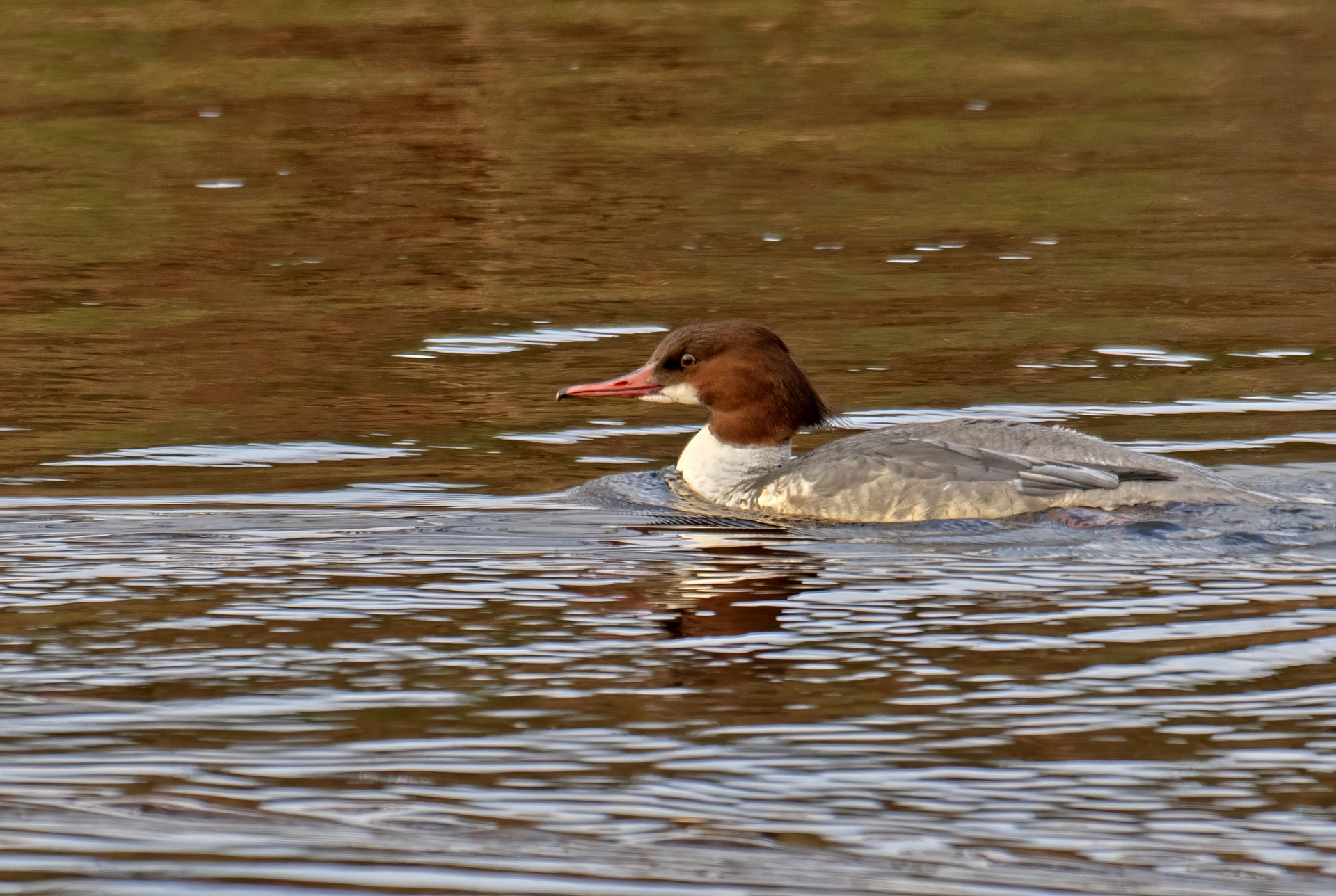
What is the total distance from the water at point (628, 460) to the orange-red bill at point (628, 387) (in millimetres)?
364

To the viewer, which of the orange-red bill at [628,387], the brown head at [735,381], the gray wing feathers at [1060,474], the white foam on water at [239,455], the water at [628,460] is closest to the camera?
the water at [628,460]

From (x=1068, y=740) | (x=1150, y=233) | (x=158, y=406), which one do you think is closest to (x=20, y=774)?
(x=1068, y=740)

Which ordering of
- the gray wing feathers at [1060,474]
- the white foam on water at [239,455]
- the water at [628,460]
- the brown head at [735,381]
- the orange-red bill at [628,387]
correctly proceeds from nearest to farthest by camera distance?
the water at [628,460] < the gray wing feathers at [1060,474] < the orange-red bill at [628,387] < the brown head at [735,381] < the white foam on water at [239,455]

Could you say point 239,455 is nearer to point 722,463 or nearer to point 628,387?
point 628,387

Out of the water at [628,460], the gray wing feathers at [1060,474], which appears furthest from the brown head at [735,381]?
the gray wing feathers at [1060,474]

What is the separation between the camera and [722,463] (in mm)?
9227

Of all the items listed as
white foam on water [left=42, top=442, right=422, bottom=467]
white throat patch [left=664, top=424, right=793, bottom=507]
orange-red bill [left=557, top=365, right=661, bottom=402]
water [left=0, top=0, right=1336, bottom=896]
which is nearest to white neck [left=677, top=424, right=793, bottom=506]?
white throat patch [left=664, top=424, right=793, bottom=507]

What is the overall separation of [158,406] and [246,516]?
2433mm

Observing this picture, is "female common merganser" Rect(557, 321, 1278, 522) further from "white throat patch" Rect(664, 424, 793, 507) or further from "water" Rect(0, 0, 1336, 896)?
"water" Rect(0, 0, 1336, 896)

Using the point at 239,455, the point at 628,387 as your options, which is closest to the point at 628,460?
the point at 628,387

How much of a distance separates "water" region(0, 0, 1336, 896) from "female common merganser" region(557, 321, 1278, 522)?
174mm

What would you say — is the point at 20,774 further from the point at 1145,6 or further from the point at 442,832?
the point at 1145,6

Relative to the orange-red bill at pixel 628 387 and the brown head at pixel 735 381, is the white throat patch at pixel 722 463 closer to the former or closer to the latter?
the brown head at pixel 735 381

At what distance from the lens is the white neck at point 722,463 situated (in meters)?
9.14
